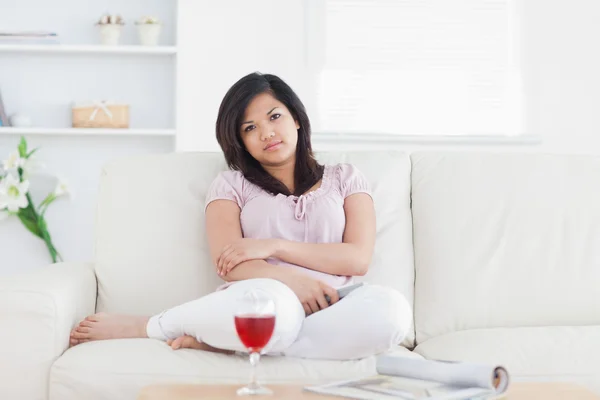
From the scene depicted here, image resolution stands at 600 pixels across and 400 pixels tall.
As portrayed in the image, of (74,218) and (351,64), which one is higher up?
(351,64)

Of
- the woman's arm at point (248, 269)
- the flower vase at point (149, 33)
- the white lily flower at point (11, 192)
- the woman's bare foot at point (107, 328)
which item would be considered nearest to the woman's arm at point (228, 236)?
the woman's arm at point (248, 269)

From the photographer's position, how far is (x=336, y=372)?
1.78 metres

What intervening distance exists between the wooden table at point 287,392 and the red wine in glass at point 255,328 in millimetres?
86

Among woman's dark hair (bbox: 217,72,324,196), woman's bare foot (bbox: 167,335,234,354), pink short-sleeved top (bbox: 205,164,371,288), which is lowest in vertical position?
woman's bare foot (bbox: 167,335,234,354)

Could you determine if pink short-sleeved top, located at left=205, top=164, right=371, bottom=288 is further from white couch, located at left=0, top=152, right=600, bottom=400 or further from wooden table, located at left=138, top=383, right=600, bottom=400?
wooden table, located at left=138, top=383, right=600, bottom=400

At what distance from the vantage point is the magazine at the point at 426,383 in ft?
4.31

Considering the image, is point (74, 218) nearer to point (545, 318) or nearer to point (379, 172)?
point (379, 172)

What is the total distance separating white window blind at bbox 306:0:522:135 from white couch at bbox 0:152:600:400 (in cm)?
196

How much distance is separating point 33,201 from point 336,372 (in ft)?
9.36

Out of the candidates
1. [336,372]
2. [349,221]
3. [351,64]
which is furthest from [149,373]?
[351,64]

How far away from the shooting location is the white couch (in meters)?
2.10

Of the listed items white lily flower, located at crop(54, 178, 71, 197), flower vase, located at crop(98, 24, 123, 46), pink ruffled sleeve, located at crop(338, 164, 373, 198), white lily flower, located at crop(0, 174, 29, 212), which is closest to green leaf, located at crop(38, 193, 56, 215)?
white lily flower, located at crop(54, 178, 71, 197)

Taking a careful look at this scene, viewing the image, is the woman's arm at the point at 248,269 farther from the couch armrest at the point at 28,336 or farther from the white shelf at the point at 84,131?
the white shelf at the point at 84,131

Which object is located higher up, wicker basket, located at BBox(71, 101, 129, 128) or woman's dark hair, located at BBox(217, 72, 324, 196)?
wicker basket, located at BBox(71, 101, 129, 128)
